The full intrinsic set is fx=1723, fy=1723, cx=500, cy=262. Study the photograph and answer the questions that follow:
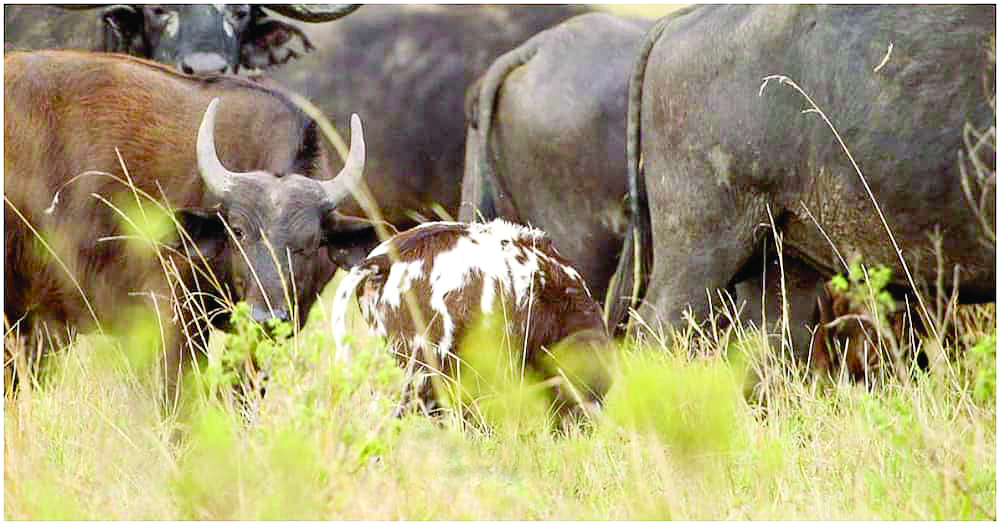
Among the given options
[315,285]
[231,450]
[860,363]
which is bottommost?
[860,363]

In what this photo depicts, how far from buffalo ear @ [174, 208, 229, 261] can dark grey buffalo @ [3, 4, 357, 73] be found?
2.51 metres

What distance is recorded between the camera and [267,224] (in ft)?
20.4

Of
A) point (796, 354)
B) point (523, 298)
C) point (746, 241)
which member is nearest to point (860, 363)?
point (796, 354)

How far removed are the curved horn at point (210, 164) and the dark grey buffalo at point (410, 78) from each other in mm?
2677

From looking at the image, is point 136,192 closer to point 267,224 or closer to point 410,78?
point 267,224

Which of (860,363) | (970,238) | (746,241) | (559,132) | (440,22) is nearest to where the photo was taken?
(970,238)

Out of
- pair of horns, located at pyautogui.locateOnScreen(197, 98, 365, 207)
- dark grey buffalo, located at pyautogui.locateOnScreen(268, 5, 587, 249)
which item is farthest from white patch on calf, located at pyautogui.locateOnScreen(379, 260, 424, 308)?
dark grey buffalo, located at pyautogui.locateOnScreen(268, 5, 587, 249)

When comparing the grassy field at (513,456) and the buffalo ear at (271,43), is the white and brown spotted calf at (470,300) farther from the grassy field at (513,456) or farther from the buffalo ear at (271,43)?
the buffalo ear at (271,43)

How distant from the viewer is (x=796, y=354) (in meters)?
6.70

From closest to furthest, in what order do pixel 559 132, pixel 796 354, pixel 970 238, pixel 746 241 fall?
pixel 970 238, pixel 746 241, pixel 796 354, pixel 559 132

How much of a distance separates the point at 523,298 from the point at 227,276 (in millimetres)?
1237

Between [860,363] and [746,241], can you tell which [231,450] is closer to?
[746,241]

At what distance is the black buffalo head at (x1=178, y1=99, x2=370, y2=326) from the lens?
6199mm

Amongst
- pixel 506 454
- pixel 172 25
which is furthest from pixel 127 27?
pixel 506 454
